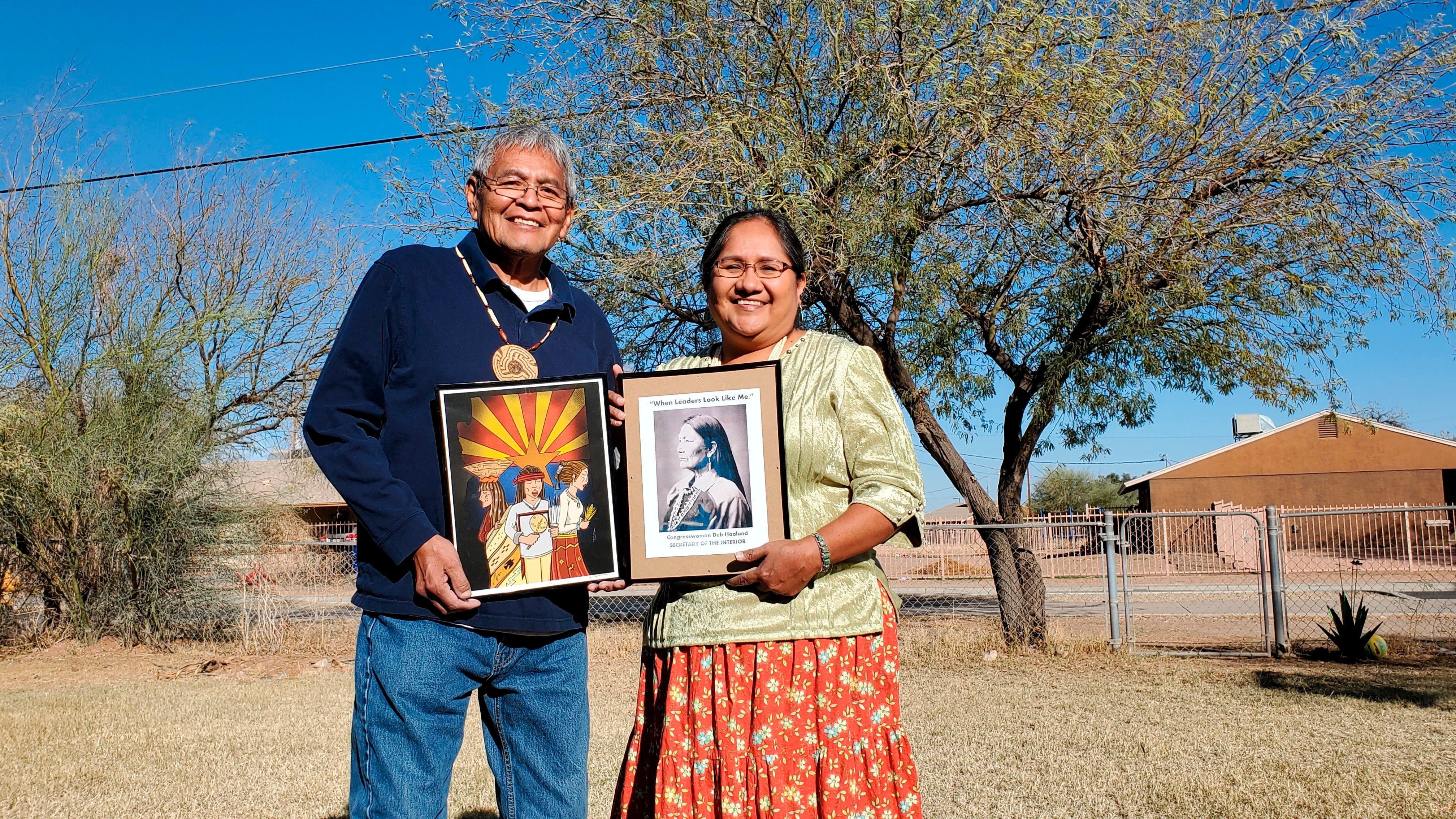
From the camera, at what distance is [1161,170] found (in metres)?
9.05

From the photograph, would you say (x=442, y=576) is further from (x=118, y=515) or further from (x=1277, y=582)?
(x=118, y=515)

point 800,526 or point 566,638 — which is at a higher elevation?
point 800,526

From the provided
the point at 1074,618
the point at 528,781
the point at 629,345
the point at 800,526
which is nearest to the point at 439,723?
the point at 528,781

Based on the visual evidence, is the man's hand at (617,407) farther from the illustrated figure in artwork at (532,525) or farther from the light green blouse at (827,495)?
the light green blouse at (827,495)

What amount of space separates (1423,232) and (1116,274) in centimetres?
287

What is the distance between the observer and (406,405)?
2.04 m

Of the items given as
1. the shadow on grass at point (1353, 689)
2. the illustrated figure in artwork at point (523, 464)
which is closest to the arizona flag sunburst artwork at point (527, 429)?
the illustrated figure in artwork at point (523, 464)

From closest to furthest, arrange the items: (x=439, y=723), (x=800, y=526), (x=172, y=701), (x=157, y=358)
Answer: (x=439, y=723)
(x=800, y=526)
(x=172, y=701)
(x=157, y=358)

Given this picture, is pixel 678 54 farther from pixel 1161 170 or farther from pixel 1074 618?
pixel 1074 618

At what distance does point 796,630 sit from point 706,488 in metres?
0.38

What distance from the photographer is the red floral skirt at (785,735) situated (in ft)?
6.71

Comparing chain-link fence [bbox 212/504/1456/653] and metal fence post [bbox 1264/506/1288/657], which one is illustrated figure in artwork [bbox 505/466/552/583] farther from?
metal fence post [bbox 1264/506/1288/657]

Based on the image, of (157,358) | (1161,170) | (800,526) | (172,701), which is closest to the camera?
(800,526)

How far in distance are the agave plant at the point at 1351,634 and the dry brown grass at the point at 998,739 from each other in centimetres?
38
